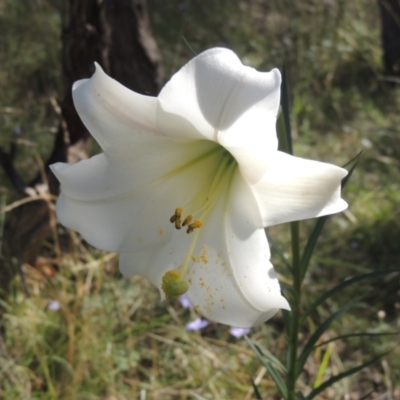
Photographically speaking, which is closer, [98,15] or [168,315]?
[98,15]

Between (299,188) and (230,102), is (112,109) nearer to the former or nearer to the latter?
(230,102)

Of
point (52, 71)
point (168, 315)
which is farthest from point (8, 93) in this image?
point (168, 315)

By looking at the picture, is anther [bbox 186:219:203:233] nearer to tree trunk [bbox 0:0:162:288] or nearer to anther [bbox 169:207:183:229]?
anther [bbox 169:207:183:229]

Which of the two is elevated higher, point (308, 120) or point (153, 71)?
point (153, 71)

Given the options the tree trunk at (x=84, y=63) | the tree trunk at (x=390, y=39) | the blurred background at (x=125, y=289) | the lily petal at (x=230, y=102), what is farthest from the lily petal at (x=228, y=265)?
the tree trunk at (x=390, y=39)

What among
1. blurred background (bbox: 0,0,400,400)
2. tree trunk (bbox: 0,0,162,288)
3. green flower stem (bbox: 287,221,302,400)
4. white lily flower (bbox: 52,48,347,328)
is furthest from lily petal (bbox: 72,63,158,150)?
tree trunk (bbox: 0,0,162,288)

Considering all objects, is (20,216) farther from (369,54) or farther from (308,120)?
(369,54)

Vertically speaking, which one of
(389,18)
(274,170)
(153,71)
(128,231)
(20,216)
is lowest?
(389,18)
